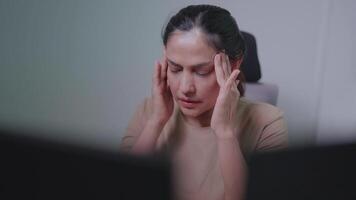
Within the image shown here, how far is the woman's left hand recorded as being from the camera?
1.17 metres

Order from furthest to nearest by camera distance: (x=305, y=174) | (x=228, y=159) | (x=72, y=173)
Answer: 1. (x=228, y=159)
2. (x=305, y=174)
3. (x=72, y=173)

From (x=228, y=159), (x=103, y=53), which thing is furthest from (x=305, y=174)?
(x=103, y=53)

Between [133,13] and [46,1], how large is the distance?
236 millimetres

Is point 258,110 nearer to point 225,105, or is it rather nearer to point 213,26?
point 225,105

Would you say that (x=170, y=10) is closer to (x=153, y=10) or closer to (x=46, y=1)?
(x=153, y=10)

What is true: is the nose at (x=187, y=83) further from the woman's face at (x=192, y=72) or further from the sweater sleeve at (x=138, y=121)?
the sweater sleeve at (x=138, y=121)

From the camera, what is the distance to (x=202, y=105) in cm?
120

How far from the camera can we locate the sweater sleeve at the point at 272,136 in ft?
3.95

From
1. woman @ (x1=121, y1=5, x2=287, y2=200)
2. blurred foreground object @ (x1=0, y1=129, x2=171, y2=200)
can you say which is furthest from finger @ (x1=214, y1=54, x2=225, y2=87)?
blurred foreground object @ (x1=0, y1=129, x2=171, y2=200)

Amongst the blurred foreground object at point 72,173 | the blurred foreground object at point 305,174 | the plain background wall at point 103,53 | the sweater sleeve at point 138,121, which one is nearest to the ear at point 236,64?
the plain background wall at point 103,53

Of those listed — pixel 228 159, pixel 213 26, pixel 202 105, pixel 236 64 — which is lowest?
pixel 228 159

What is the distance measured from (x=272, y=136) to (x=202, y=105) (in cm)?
21

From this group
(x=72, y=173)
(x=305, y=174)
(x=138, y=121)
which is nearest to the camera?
(x=72, y=173)

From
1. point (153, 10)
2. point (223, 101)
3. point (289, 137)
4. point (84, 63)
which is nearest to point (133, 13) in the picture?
point (153, 10)
